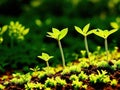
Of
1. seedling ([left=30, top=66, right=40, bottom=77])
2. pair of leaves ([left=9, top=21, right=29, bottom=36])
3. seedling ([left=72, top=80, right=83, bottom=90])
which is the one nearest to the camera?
seedling ([left=72, top=80, right=83, bottom=90])

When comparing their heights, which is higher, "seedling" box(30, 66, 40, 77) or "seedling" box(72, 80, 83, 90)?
"seedling" box(30, 66, 40, 77)

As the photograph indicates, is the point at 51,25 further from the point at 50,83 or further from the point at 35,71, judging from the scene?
the point at 50,83

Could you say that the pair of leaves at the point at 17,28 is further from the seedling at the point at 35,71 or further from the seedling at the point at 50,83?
the seedling at the point at 50,83

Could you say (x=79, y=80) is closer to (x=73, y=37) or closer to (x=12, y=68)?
(x=12, y=68)

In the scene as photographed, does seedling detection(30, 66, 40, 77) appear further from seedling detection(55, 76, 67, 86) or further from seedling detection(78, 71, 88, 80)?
seedling detection(78, 71, 88, 80)

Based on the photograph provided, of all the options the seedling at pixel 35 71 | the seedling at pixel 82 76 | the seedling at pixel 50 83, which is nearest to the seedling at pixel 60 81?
the seedling at pixel 50 83

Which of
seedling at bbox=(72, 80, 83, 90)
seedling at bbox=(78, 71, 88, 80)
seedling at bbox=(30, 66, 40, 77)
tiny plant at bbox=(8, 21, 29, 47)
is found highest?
tiny plant at bbox=(8, 21, 29, 47)

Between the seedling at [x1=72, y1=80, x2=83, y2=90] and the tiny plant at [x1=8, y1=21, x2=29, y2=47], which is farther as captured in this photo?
the tiny plant at [x1=8, y1=21, x2=29, y2=47]

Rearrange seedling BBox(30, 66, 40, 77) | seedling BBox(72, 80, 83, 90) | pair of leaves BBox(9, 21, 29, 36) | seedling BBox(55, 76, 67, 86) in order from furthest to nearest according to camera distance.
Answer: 1. pair of leaves BBox(9, 21, 29, 36)
2. seedling BBox(30, 66, 40, 77)
3. seedling BBox(55, 76, 67, 86)
4. seedling BBox(72, 80, 83, 90)

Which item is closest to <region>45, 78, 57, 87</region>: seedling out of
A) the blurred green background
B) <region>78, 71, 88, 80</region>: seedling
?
<region>78, 71, 88, 80</region>: seedling

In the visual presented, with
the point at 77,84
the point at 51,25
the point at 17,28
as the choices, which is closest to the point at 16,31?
the point at 17,28
